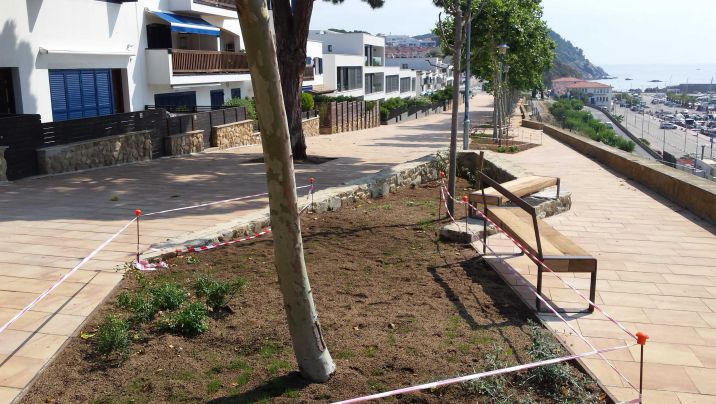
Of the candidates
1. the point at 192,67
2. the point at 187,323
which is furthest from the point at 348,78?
the point at 187,323

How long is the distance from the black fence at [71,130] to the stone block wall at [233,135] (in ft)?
1.58

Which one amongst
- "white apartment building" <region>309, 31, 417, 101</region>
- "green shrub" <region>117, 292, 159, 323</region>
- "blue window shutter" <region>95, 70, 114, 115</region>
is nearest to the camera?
"green shrub" <region>117, 292, 159, 323</region>

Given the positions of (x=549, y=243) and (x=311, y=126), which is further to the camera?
(x=311, y=126)

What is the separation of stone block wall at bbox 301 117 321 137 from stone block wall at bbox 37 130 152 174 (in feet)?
50.1

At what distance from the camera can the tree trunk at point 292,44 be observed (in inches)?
659

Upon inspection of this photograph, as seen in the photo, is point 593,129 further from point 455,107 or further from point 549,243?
point 549,243

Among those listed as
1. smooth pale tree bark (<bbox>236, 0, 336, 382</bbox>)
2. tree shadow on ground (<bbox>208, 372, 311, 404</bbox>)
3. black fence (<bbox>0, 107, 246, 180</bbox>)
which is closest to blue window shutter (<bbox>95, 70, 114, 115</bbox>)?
black fence (<bbox>0, 107, 246, 180</bbox>)

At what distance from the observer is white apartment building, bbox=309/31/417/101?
192 ft

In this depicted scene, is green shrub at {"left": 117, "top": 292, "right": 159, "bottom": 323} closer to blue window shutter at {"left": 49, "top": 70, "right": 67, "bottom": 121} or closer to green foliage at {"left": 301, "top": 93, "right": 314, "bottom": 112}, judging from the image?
blue window shutter at {"left": 49, "top": 70, "right": 67, "bottom": 121}

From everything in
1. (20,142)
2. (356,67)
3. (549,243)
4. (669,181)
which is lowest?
(669,181)

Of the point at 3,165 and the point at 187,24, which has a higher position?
the point at 187,24

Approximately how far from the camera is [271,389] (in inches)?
168

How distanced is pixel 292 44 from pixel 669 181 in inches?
386

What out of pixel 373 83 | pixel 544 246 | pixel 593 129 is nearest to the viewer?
pixel 544 246
